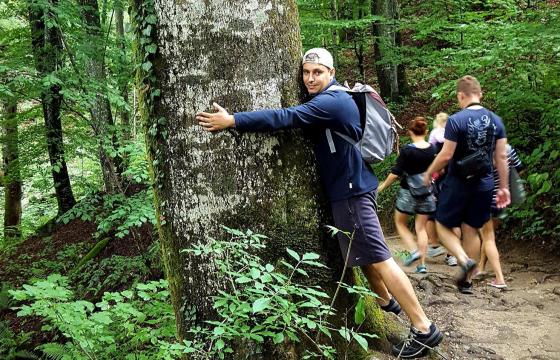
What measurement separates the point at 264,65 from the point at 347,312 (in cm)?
190

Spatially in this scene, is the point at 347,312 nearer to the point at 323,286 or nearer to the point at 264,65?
the point at 323,286

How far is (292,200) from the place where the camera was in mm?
3291

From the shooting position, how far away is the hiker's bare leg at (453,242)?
5.45 meters

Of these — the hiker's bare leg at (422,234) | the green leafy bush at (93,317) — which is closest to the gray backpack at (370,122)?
the green leafy bush at (93,317)

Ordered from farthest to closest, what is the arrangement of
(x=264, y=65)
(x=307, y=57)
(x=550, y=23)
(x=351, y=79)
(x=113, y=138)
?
(x=351, y=79)
(x=113, y=138)
(x=550, y=23)
(x=307, y=57)
(x=264, y=65)

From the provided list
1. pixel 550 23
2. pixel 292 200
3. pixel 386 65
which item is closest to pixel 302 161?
pixel 292 200

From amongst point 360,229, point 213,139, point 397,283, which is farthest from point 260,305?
point 397,283

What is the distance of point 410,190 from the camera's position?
6.46 metres

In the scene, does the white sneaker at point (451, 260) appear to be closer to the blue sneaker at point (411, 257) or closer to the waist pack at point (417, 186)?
the blue sneaker at point (411, 257)

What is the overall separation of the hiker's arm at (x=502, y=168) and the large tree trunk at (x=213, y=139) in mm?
2889

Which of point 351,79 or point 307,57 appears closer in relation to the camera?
point 307,57

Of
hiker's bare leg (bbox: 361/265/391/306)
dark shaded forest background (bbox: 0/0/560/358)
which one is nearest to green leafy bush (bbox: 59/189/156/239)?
dark shaded forest background (bbox: 0/0/560/358)

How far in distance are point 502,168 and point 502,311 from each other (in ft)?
5.28

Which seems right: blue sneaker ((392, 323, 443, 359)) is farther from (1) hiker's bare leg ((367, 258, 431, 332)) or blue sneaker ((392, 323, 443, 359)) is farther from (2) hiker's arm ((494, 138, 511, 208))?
(2) hiker's arm ((494, 138, 511, 208))
